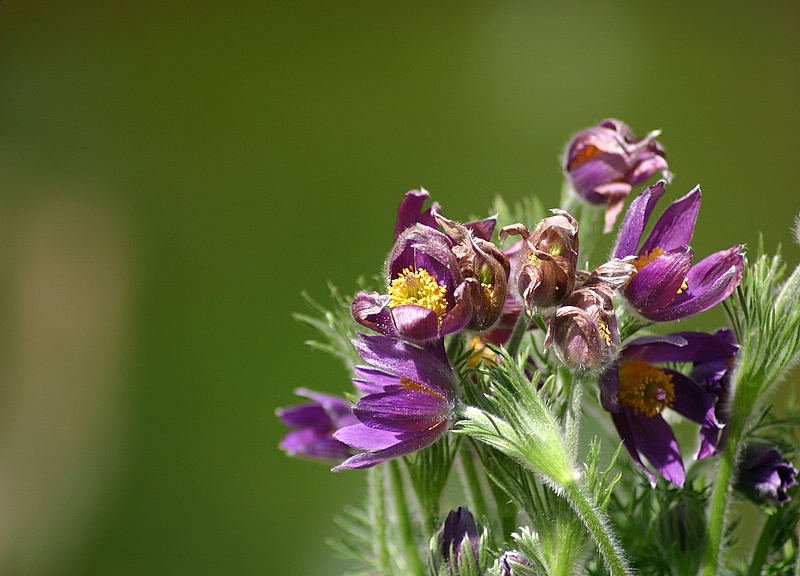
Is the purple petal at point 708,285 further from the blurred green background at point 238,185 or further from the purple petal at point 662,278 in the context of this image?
the blurred green background at point 238,185

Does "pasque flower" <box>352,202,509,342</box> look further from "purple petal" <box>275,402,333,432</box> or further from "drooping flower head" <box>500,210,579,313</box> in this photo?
"purple petal" <box>275,402,333,432</box>

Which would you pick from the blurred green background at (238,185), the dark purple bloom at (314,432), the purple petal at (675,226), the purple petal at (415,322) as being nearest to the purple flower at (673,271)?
the purple petal at (675,226)

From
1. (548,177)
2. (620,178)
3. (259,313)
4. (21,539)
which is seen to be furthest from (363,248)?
(620,178)

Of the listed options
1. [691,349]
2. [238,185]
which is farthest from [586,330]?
[238,185]

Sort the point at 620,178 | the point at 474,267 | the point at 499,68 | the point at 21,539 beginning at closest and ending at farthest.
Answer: the point at 474,267, the point at 620,178, the point at 21,539, the point at 499,68

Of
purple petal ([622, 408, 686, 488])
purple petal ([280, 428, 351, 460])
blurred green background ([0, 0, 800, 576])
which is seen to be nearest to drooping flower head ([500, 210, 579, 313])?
purple petal ([622, 408, 686, 488])

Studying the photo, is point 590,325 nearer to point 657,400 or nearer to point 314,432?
point 657,400

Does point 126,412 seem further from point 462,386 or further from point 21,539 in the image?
point 462,386
